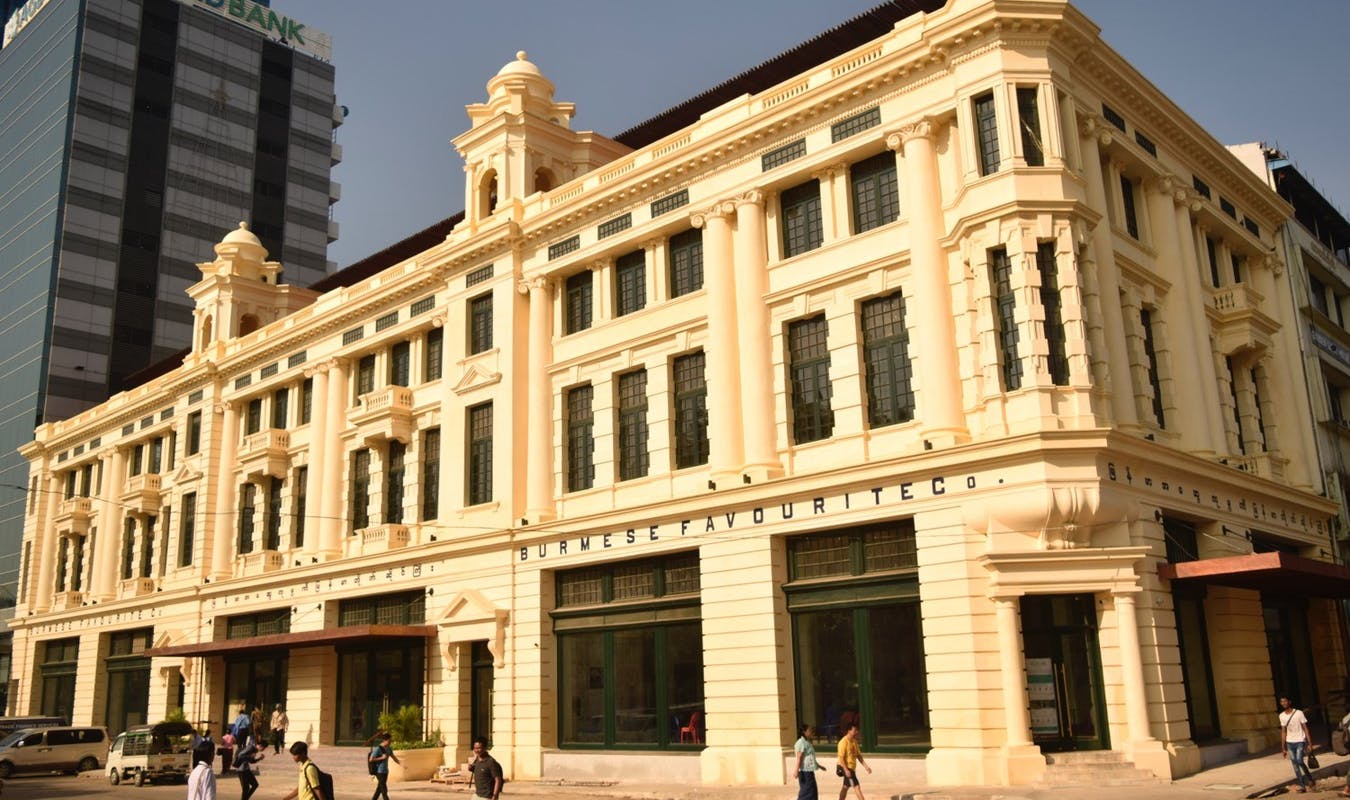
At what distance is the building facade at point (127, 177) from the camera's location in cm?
7725

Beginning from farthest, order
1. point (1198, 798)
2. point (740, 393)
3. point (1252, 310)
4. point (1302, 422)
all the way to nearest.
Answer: point (1302, 422) → point (1252, 310) → point (740, 393) → point (1198, 798)

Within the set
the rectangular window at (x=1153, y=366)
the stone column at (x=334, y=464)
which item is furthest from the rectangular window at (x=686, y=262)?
the stone column at (x=334, y=464)

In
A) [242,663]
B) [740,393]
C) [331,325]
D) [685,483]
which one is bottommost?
[242,663]

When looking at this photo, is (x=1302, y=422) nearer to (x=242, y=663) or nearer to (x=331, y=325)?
(x=331, y=325)

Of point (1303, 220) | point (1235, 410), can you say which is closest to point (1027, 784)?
point (1235, 410)

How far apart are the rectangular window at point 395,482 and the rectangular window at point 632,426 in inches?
408

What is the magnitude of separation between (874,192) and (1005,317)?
5.28m

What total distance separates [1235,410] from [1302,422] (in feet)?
11.8

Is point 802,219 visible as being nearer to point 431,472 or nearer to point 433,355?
point 433,355

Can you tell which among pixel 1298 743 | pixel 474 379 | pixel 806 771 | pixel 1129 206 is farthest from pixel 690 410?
pixel 1298 743

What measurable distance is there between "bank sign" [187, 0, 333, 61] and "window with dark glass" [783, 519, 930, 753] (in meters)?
84.3

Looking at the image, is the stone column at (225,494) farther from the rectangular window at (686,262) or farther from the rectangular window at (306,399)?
the rectangular window at (686,262)

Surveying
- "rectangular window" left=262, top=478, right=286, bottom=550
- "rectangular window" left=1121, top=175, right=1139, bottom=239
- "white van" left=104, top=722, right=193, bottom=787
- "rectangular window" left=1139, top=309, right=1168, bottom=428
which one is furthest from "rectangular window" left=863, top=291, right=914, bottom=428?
"rectangular window" left=262, top=478, right=286, bottom=550

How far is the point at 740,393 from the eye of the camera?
2945 centimetres
